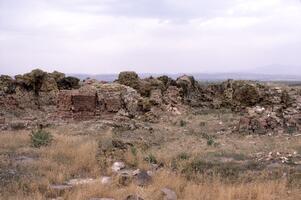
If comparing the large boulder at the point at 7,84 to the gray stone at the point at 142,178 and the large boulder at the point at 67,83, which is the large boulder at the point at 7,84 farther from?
the gray stone at the point at 142,178

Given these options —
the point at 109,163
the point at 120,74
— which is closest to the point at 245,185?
the point at 109,163

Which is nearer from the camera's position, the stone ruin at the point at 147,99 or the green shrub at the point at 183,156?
the green shrub at the point at 183,156

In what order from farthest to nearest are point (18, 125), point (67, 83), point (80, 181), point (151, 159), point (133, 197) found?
point (67, 83)
point (18, 125)
point (151, 159)
point (80, 181)
point (133, 197)

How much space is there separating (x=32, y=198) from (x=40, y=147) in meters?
4.86

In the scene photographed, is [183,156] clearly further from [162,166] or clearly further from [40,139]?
[40,139]

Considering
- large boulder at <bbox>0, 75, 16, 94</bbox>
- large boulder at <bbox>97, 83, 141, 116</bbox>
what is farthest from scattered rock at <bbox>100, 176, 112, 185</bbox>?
large boulder at <bbox>0, 75, 16, 94</bbox>

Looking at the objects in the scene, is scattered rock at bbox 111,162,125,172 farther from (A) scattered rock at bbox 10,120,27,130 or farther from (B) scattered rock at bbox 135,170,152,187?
(A) scattered rock at bbox 10,120,27,130

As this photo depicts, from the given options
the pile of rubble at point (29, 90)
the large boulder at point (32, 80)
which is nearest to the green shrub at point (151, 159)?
the pile of rubble at point (29, 90)

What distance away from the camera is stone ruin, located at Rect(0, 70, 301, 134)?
1869 cm

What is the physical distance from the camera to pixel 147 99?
23.3 meters

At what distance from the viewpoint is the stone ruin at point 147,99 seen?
1869 centimetres

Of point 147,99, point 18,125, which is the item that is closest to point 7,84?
point 147,99

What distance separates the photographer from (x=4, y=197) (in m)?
7.77

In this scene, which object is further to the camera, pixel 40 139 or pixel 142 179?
pixel 40 139
